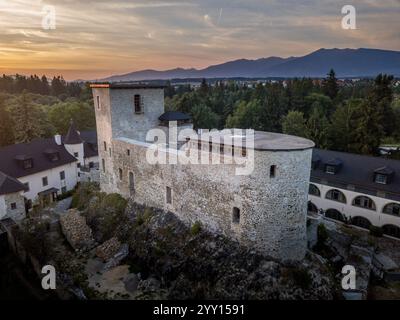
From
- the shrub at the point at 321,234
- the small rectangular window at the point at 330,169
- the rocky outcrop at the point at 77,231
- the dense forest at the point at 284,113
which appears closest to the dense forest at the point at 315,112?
the dense forest at the point at 284,113

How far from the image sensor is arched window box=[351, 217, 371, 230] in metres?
26.1

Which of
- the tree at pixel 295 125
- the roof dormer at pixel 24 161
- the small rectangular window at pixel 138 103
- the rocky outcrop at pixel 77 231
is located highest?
the small rectangular window at pixel 138 103

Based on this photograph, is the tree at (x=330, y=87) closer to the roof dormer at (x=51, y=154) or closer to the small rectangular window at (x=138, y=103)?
the small rectangular window at (x=138, y=103)

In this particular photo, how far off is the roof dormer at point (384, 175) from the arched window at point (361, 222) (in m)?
3.42

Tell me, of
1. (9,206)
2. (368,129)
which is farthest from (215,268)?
(368,129)

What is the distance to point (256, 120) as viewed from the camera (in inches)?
2073

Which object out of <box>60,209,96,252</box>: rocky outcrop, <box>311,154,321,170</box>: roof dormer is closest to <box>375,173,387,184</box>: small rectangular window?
<box>311,154,321,170</box>: roof dormer

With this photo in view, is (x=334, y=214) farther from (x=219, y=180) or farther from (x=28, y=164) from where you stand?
(x=28, y=164)

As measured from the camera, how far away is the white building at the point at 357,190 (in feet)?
82.1

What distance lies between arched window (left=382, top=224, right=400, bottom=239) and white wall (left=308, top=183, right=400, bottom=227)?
0.28 m

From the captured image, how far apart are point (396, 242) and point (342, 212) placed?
182 inches

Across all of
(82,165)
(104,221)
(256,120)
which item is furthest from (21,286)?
(256,120)
